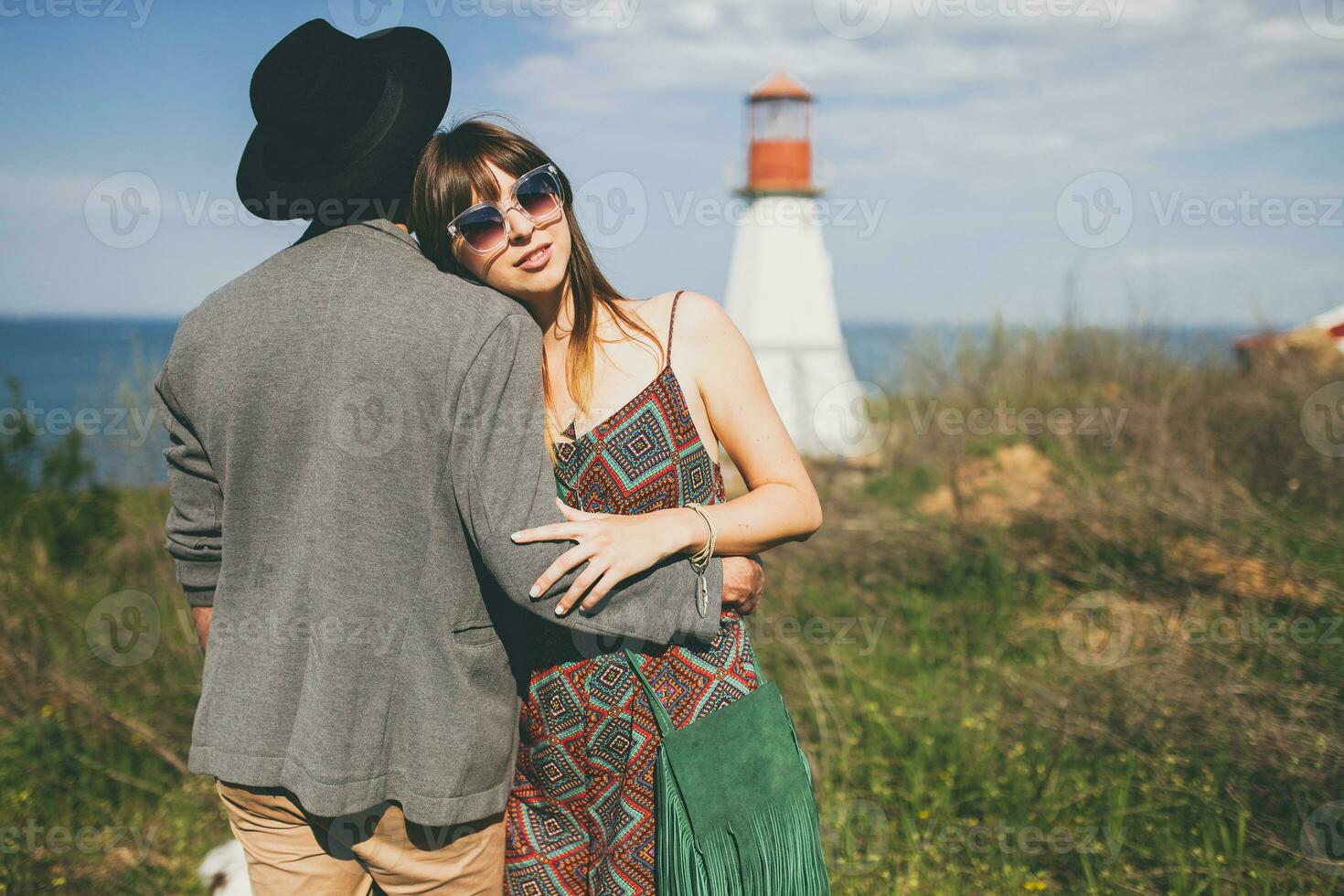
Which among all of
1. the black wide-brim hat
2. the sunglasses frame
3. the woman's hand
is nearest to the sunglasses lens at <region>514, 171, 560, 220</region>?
the sunglasses frame

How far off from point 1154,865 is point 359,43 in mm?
3129

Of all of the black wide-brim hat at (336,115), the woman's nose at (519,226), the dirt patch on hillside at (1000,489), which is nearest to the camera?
the black wide-brim hat at (336,115)

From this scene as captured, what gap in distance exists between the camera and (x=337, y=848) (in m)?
1.65

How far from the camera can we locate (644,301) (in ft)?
6.75

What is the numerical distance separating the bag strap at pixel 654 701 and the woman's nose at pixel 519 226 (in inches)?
33.4

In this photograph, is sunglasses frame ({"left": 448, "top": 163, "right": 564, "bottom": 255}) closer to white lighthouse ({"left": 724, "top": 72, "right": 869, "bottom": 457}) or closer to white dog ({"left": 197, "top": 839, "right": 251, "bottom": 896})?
white dog ({"left": 197, "top": 839, "right": 251, "bottom": 896})

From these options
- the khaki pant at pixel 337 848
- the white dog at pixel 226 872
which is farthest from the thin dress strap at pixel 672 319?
the white dog at pixel 226 872

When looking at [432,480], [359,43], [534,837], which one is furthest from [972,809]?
[359,43]

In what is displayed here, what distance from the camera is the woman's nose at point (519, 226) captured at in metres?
1.86

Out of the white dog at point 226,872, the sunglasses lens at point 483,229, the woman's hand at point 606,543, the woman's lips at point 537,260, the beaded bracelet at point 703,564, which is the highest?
the sunglasses lens at point 483,229

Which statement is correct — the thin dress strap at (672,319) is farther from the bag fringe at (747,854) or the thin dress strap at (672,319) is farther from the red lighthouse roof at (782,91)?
the red lighthouse roof at (782,91)

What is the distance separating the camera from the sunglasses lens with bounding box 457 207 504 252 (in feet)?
5.98

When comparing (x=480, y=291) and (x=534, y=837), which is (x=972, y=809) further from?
(x=480, y=291)

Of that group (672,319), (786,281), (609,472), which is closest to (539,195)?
(672,319)
